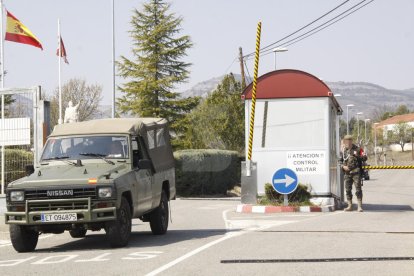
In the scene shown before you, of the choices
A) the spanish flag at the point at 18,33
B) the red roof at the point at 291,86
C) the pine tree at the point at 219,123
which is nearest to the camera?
the red roof at the point at 291,86

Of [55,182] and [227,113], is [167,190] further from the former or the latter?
A: [227,113]

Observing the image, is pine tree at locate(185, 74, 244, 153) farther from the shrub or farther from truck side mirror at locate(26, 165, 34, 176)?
truck side mirror at locate(26, 165, 34, 176)

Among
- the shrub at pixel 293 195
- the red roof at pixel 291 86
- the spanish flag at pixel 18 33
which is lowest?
the shrub at pixel 293 195

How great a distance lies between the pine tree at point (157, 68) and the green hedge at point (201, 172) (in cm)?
1893

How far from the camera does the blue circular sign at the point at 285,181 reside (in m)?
21.7

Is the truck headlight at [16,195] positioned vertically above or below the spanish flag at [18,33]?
below

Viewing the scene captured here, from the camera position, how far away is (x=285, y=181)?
2170 cm

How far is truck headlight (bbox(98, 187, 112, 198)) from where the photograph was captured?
40.0 feet

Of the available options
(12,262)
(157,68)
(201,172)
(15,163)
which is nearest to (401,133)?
(157,68)

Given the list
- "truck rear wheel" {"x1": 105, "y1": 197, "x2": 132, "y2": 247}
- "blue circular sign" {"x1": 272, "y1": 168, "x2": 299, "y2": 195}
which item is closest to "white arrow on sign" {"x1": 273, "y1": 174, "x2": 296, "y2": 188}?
"blue circular sign" {"x1": 272, "y1": 168, "x2": 299, "y2": 195}

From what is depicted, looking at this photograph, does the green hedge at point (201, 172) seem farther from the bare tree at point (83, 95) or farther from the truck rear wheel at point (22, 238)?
the bare tree at point (83, 95)

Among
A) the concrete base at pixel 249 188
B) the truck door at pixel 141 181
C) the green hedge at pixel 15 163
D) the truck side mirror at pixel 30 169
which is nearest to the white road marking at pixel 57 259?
the truck door at pixel 141 181

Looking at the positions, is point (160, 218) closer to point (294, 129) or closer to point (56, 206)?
point (56, 206)

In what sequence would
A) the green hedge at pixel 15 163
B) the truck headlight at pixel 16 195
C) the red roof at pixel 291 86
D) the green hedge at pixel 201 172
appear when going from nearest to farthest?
1. the truck headlight at pixel 16 195
2. the green hedge at pixel 15 163
3. the red roof at pixel 291 86
4. the green hedge at pixel 201 172
